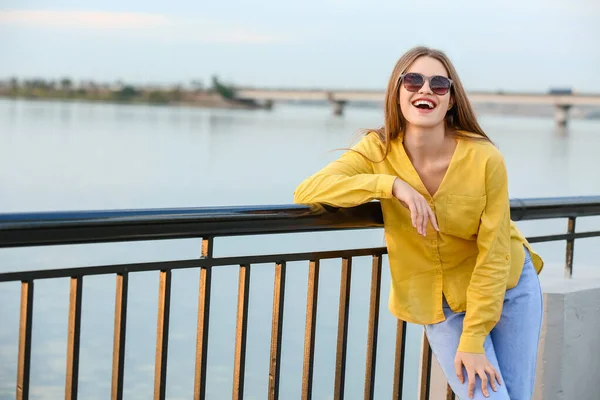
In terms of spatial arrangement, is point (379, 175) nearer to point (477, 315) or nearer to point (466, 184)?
point (466, 184)

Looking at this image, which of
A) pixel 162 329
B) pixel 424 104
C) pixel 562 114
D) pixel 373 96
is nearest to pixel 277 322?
pixel 162 329

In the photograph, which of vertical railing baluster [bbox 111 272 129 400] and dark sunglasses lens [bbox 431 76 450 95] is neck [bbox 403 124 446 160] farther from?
vertical railing baluster [bbox 111 272 129 400]

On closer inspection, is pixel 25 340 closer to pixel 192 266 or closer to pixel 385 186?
pixel 192 266

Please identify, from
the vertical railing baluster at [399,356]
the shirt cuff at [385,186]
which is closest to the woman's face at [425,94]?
the shirt cuff at [385,186]

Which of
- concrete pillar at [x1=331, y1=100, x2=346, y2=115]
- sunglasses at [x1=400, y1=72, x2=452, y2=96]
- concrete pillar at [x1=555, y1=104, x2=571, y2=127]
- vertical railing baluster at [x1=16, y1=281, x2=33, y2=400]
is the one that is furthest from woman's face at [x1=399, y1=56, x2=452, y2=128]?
concrete pillar at [x1=555, y1=104, x2=571, y2=127]

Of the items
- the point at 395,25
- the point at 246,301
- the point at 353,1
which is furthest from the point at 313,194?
the point at 353,1

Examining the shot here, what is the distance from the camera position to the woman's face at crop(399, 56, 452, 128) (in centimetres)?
223

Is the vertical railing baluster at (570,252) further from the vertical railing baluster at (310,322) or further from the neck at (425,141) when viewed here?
the vertical railing baluster at (310,322)

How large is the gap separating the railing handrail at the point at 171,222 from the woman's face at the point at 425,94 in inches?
11.4

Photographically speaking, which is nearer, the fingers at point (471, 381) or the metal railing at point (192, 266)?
the metal railing at point (192, 266)

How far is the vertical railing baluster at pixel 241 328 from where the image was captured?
2207 mm

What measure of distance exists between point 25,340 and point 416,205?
98cm

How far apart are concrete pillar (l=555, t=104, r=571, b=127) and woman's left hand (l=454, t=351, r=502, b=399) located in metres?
50.3

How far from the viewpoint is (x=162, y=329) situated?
2064 millimetres
